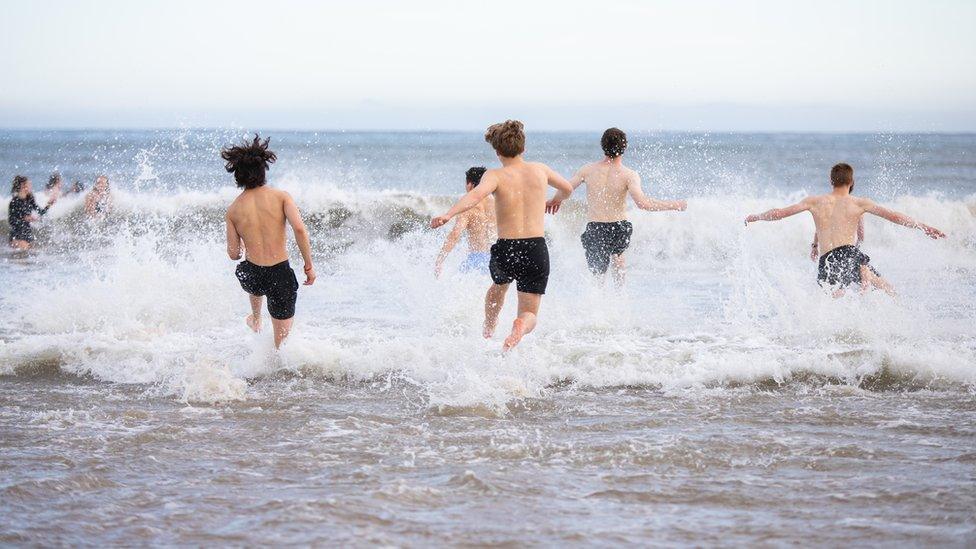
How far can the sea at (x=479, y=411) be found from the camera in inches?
155

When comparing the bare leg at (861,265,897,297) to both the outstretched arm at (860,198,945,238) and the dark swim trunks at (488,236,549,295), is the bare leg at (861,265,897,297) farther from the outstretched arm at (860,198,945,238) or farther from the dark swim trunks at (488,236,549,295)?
the dark swim trunks at (488,236,549,295)

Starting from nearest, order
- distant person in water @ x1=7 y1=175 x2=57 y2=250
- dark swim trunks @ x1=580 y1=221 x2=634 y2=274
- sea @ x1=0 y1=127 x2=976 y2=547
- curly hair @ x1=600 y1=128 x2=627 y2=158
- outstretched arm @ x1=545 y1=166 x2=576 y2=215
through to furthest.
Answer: sea @ x1=0 y1=127 x2=976 y2=547 < outstretched arm @ x1=545 y1=166 x2=576 y2=215 < curly hair @ x1=600 y1=128 x2=627 y2=158 < dark swim trunks @ x1=580 y1=221 x2=634 y2=274 < distant person in water @ x1=7 y1=175 x2=57 y2=250

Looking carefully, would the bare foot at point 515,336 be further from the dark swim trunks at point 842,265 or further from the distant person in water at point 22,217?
the distant person in water at point 22,217

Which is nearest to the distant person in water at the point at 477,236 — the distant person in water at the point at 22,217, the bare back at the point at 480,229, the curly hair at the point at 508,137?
the bare back at the point at 480,229

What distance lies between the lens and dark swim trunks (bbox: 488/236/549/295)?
6133mm

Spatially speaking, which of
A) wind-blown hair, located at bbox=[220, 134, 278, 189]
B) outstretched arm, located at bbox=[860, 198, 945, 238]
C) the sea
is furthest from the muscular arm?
outstretched arm, located at bbox=[860, 198, 945, 238]

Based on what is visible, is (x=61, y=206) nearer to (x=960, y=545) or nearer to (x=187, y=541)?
(x=187, y=541)

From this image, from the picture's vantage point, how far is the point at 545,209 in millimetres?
6484

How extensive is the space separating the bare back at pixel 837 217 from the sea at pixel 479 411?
21.6 inches

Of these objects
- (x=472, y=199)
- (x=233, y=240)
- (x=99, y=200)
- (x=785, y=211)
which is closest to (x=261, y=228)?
(x=233, y=240)

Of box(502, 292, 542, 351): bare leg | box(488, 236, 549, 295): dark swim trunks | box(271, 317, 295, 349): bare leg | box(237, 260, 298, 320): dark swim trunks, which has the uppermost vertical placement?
box(488, 236, 549, 295): dark swim trunks

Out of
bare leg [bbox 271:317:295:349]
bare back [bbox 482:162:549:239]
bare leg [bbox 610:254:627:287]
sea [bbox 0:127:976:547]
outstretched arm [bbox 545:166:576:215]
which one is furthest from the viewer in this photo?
bare leg [bbox 610:254:627:287]

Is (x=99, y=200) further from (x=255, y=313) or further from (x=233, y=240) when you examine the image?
(x=233, y=240)

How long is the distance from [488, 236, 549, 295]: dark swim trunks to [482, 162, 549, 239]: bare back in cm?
6
